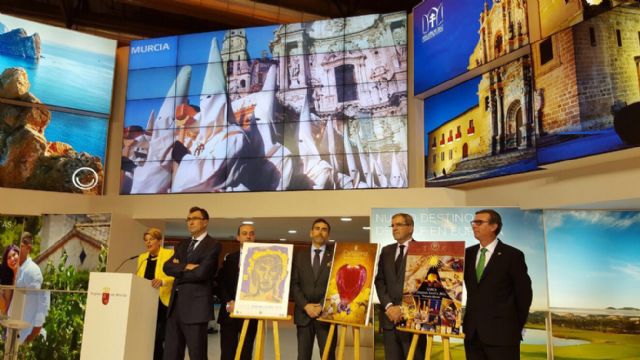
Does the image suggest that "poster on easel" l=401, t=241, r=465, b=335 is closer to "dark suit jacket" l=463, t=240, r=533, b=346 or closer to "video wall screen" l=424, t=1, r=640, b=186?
"dark suit jacket" l=463, t=240, r=533, b=346

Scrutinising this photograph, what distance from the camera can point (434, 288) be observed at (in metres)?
4.42

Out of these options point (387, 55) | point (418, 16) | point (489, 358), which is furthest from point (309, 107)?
point (489, 358)

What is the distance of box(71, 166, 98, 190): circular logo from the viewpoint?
438 inches

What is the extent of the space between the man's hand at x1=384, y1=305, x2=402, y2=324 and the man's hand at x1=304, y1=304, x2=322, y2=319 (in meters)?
0.75

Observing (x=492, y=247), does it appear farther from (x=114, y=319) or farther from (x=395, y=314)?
(x=114, y=319)

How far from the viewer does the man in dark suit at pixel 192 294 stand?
5.11 metres

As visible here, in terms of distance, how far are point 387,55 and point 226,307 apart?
6470mm

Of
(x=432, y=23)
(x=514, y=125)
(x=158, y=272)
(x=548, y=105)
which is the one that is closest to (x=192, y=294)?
(x=158, y=272)

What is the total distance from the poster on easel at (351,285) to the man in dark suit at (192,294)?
116 cm

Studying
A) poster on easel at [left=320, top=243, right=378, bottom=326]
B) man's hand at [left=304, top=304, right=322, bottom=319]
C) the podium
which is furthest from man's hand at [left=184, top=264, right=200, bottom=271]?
poster on easel at [left=320, top=243, right=378, bottom=326]

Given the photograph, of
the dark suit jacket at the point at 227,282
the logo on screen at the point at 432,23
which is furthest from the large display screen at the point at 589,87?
the dark suit jacket at the point at 227,282

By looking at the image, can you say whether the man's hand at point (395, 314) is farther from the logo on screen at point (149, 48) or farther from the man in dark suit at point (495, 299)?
the logo on screen at point (149, 48)

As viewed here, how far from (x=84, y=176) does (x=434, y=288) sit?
903 centimetres

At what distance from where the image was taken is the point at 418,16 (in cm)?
1025
